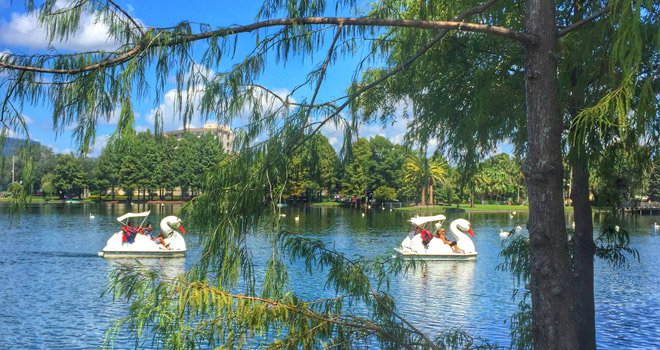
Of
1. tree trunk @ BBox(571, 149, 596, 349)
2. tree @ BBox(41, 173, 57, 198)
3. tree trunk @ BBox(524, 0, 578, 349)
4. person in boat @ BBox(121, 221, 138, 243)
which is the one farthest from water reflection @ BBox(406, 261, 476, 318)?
person in boat @ BBox(121, 221, 138, 243)

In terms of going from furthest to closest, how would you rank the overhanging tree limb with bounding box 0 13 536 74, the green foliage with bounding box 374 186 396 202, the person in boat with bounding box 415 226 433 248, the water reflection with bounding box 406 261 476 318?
the green foliage with bounding box 374 186 396 202
the person in boat with bounding box 415 226 433 248
the water reflection with bounding box 406 261 476 318
the overhanging tree limb with bounding box 0 13 536 74

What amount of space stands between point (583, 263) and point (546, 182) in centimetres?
215

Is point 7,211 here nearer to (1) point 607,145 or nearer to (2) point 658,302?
(1) point 607,145

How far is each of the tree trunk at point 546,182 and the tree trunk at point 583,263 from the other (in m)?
1.85

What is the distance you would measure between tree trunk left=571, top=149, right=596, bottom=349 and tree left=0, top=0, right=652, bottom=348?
6.13 feet

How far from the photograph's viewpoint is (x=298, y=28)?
104 inches

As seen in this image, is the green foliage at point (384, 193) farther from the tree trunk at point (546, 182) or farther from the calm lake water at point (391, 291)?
the tree trunk at point (546, 182)

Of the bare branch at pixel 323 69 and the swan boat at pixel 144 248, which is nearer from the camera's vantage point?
the bare branch at pixel 323 69

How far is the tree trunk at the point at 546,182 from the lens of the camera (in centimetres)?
259

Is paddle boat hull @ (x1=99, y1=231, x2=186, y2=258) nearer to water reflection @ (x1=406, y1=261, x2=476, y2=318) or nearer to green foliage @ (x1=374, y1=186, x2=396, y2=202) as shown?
water reflection @ (x1=406, y1=261, x2=476, y2=318)

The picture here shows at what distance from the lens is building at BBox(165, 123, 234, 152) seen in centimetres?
258

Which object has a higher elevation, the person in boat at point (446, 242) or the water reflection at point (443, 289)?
the person in boat at point (446, 242)

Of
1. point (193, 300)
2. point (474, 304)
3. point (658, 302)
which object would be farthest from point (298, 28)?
point (658, 302)

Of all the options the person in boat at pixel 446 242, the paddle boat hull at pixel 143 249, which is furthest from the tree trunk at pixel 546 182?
the person in boat at pixel 446 242
